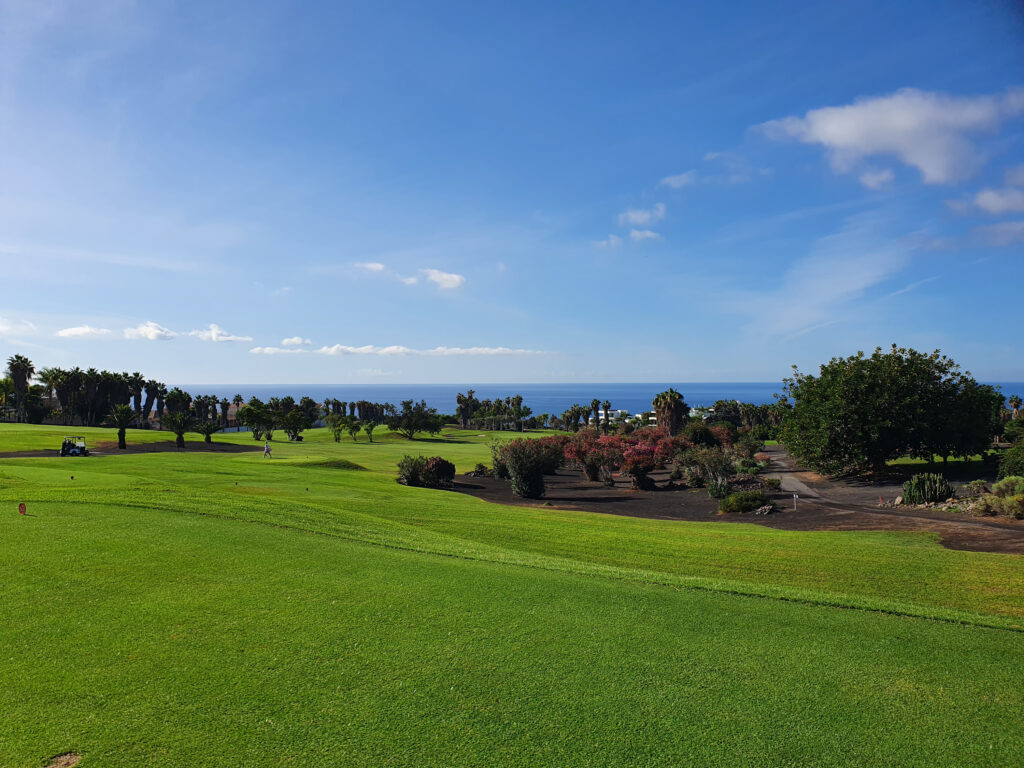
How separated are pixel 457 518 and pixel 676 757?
1664 centimetres

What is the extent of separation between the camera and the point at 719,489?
34.8 m

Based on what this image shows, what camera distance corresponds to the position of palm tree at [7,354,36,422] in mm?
92188

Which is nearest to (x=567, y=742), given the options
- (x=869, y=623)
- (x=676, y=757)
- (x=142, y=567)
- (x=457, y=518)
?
(x=676, y=757)

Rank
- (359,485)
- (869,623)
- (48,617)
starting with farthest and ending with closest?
(359,485) → (869,623) → (48,617)

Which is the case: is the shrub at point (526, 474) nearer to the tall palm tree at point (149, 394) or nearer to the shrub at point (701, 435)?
the shrub at point (701, 435)

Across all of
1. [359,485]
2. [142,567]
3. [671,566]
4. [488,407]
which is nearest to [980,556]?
[671,566]

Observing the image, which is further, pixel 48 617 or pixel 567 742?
pixel 48 617

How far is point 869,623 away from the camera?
8.58 m

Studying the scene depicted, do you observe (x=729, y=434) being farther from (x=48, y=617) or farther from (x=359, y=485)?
(x=48, y=617)

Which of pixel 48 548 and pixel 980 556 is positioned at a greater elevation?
pixel 48 548

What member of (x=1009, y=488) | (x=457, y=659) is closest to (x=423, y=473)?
(x=1009, y=488)

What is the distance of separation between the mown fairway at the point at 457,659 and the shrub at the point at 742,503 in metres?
16.5

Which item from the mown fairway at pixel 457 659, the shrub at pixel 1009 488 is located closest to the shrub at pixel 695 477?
the shrub at pixel 1009 488

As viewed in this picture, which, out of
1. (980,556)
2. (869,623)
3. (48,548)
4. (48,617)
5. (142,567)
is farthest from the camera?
(980,556)
